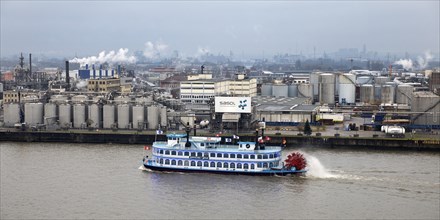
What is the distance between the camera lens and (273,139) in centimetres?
1889

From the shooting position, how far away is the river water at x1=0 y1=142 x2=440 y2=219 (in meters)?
11.3

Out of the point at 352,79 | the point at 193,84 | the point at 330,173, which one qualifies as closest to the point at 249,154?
the point at 330,173

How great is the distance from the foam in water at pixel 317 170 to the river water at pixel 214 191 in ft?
0.07

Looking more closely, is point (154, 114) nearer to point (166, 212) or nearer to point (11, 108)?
point (11, 108)

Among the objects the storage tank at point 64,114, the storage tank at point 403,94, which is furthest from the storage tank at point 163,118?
the storage tank at point 403,94

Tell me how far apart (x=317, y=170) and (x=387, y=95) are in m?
15.8

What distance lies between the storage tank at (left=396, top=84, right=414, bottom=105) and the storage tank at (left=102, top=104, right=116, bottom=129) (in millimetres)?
12990

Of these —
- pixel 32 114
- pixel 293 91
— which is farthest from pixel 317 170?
pixel 293 91

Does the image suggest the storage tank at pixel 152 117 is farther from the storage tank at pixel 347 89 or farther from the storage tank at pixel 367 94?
the storage tank at pixel 367 94

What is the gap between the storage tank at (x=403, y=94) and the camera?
2808 centimetres

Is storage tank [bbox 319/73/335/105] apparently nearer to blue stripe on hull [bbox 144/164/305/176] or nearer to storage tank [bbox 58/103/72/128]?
storage tank [bbox 58/103/72/128]


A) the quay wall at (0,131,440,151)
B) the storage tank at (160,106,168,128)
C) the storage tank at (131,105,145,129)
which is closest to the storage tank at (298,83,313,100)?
the storage tank at (160,106,168,128)

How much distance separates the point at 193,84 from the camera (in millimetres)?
29141

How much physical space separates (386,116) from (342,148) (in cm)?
524
